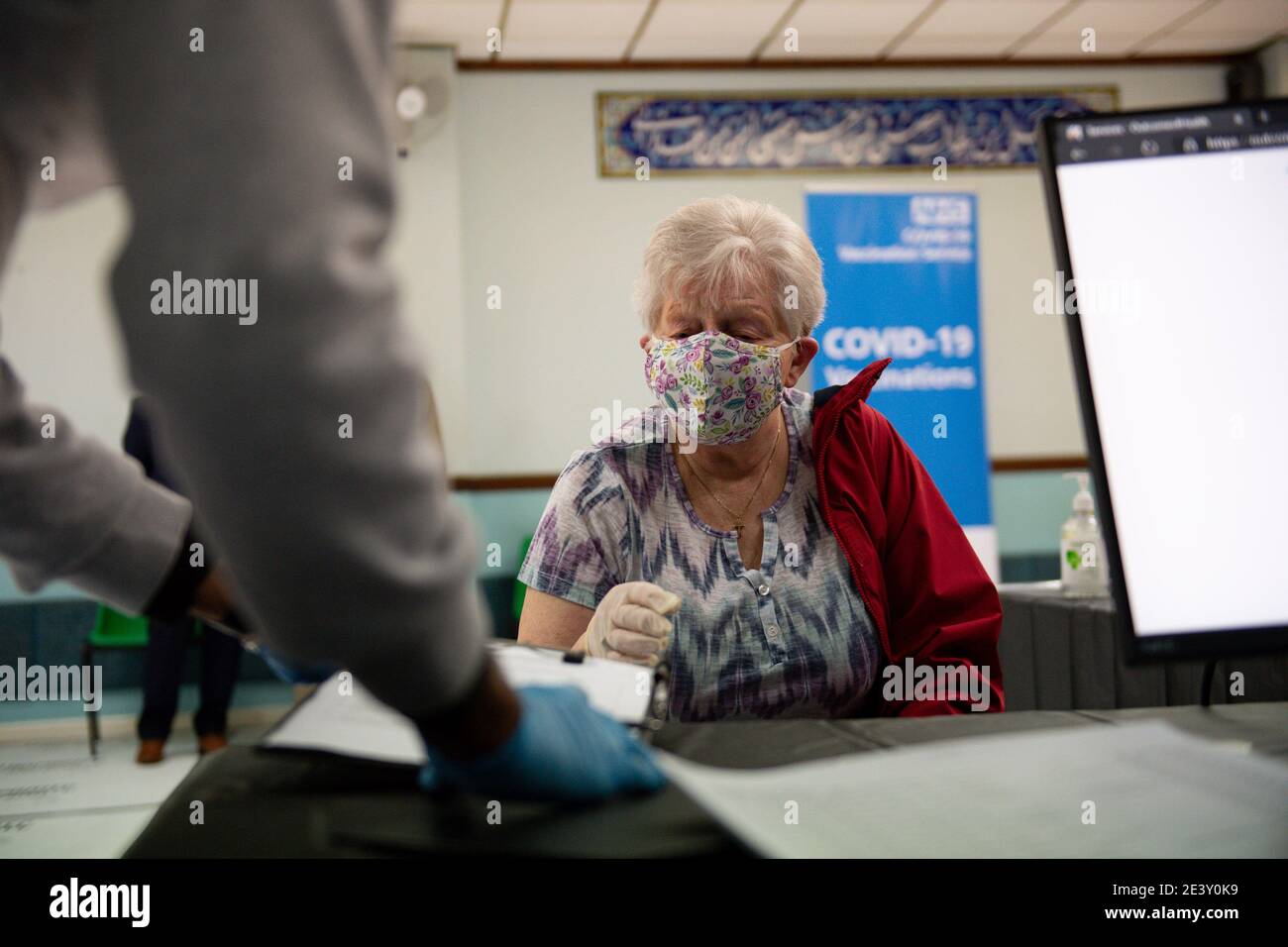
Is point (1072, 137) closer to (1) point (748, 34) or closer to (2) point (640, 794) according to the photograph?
(2) point (640, 794)

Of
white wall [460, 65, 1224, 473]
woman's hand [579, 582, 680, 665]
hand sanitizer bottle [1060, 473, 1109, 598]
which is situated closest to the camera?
woman's hand [579, 582, 680, 665]

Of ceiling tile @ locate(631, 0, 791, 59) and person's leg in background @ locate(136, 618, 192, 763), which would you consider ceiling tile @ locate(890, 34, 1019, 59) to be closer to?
ceiling tile @ locate(631, 0, 791, 59)

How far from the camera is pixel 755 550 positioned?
1.30 m

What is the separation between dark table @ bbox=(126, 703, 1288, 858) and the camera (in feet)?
1.43

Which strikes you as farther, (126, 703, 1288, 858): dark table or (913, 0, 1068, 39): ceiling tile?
(913, 0, 1068, 39): ceiling tile

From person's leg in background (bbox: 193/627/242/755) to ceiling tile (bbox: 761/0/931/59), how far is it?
3789 millimetres

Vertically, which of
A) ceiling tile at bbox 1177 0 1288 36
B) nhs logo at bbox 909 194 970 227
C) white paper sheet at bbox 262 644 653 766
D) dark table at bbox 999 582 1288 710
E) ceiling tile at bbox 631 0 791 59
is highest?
ceiling tile at bbox 1177 0 1288 36

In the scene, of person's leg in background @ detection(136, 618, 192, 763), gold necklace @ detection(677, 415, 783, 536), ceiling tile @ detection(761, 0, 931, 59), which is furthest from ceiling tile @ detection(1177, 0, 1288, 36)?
person's leg in background @ detection(136, 618, 192, 763)

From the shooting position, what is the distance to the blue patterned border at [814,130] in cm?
472

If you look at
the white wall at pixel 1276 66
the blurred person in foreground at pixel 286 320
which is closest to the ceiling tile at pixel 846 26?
the white wall at pixel 1276 66

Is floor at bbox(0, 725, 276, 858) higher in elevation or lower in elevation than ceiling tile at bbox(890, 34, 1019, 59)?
lower

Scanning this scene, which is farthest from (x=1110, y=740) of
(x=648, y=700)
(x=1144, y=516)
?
(x=648, y=700)

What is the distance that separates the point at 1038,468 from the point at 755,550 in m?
4.12

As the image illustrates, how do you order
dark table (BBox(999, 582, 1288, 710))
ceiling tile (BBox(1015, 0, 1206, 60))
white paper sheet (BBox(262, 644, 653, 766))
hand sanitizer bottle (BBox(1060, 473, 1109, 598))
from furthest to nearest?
ceiling tile (BBox(1015, 0, 1206, 60)), hand sanitizer bottle (BBox(1060, 473, 1109, 598)), dark table (BBox(999, 582, 1288, 710)), white paper sheet (BBox(262, 644, 653, 766))
